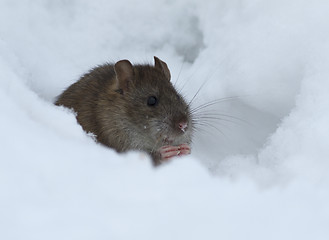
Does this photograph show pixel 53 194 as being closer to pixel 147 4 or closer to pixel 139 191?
pixel 139 191

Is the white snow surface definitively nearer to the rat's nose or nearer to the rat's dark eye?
the rat's nose

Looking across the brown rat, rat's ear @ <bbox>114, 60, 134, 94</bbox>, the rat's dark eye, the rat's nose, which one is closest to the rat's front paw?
the brown rat

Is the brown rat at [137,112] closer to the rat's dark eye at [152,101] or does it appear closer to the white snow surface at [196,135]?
the rat's dark eye at [152,101]

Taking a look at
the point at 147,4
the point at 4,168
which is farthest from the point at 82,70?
the point at 4,168

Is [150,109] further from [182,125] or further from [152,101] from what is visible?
[182,125]

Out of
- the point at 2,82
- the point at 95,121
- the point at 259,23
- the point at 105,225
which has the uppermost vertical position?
the point at 259,23

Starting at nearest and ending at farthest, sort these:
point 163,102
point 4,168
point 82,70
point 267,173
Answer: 1. point 4,168
2. point 267,173
3. point 163,102
4. point 82,70

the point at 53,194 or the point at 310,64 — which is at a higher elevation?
the point at 310,64

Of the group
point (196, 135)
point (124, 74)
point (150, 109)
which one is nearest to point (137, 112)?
point (150, 109)
